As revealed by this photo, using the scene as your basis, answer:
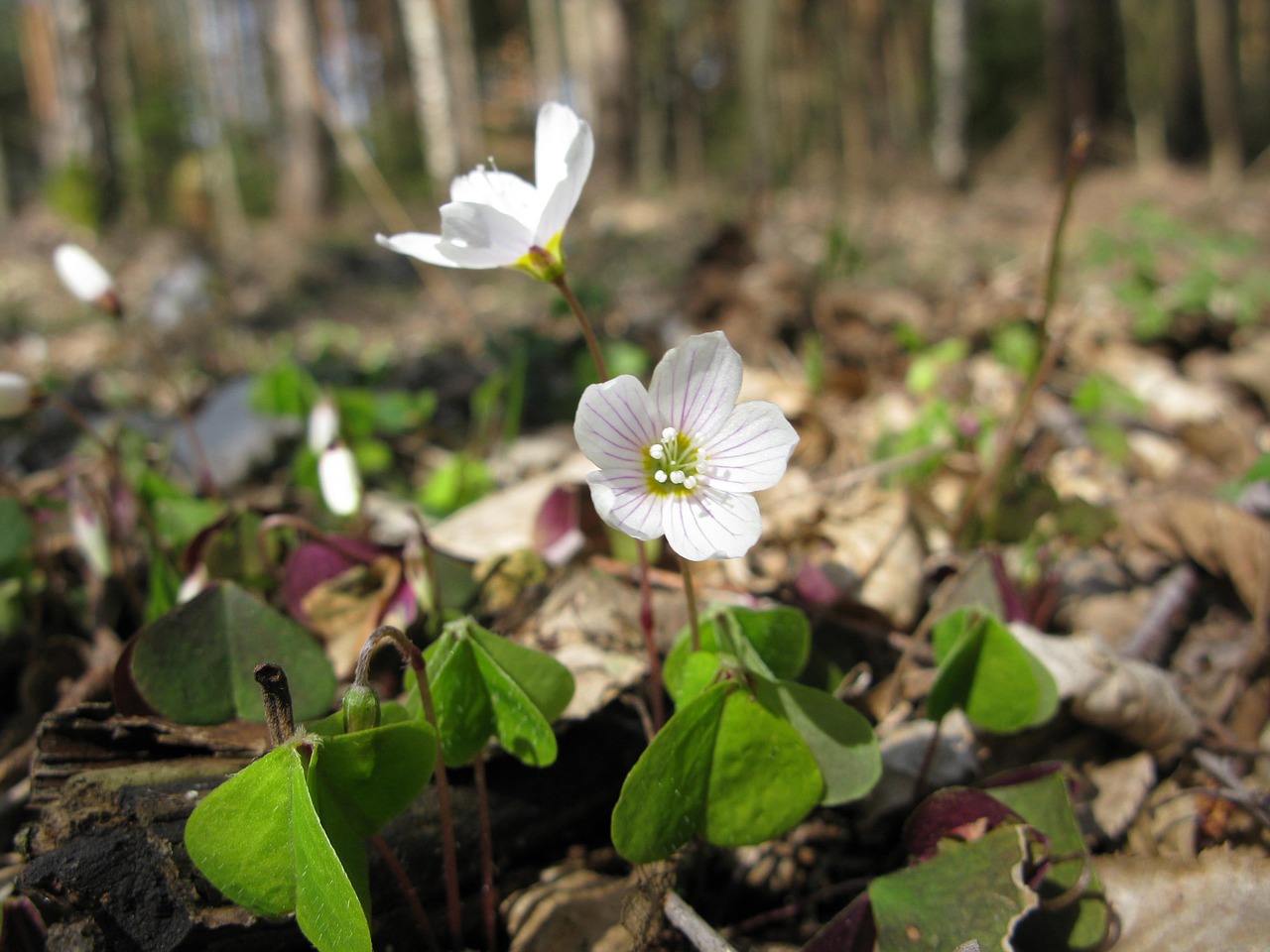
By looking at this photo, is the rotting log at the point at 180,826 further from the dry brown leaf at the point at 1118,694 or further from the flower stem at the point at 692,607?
the dry brown leaf at the point at 1118,694

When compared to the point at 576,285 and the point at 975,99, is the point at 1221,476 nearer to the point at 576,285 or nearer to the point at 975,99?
the point at 576,285

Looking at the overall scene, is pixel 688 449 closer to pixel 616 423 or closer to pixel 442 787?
pixel 616 423

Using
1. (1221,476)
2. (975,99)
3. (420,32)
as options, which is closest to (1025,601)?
(1221,476)

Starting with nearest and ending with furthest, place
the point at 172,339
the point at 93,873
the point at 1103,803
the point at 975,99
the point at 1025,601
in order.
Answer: the point at 93,873 < the point at 1103,803 < the point at 1025,601 < the point at 172,339 < the point at 975,99

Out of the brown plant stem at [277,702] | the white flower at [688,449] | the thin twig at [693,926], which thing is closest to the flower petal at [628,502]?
the white flower at [688,449]

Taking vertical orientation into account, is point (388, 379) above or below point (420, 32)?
below

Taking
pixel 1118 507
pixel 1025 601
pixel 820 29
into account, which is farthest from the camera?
pixel 820 29
